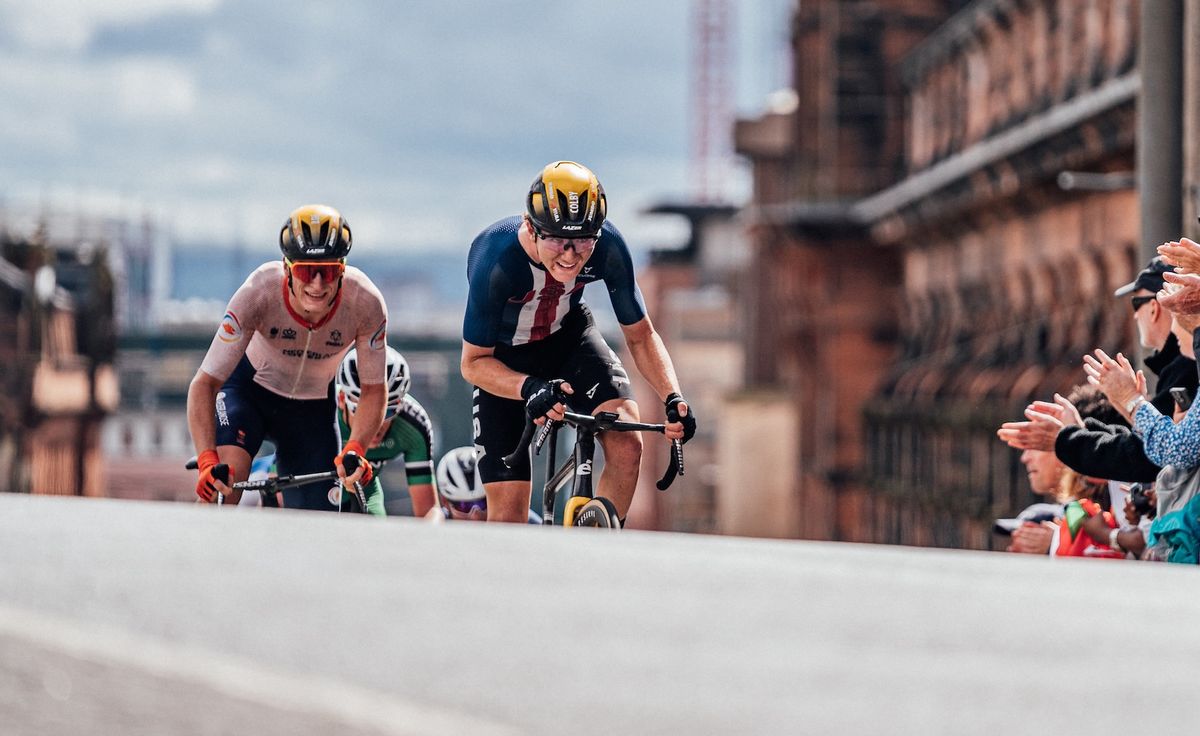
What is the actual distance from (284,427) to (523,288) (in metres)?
1.77

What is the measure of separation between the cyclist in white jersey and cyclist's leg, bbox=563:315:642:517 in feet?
3.69

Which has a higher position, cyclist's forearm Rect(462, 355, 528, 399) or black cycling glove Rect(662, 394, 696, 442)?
cyclist's forearm Rect(462, 355, 528, 399)

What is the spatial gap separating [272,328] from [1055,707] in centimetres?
1633

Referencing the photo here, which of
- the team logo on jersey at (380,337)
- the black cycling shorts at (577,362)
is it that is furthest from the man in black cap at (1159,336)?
the team logo on jersey at (380,337)

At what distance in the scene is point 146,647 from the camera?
34469 millimetres

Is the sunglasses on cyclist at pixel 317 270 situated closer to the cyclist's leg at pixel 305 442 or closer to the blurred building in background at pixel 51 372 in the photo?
the cyclist's leg at pixel 305 442

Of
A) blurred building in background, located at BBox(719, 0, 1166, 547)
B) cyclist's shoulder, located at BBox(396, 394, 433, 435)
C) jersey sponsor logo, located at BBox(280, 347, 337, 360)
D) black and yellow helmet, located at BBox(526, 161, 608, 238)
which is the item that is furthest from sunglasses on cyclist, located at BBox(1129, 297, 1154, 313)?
blurred building in background, located at BBox(719, 0, 1166, 547)

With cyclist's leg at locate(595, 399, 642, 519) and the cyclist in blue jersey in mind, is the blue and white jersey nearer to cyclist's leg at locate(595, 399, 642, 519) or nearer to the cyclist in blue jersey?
the cyclist in blue jersey

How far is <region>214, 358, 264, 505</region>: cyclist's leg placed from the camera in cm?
1027

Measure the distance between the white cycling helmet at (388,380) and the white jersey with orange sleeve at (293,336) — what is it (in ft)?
0.15

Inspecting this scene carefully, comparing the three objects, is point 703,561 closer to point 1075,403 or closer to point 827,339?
point 1075,403

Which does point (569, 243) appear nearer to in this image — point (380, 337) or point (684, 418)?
point (684, 418)

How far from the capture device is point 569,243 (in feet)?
29.8

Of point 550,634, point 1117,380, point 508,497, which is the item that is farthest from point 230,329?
point 550,634
